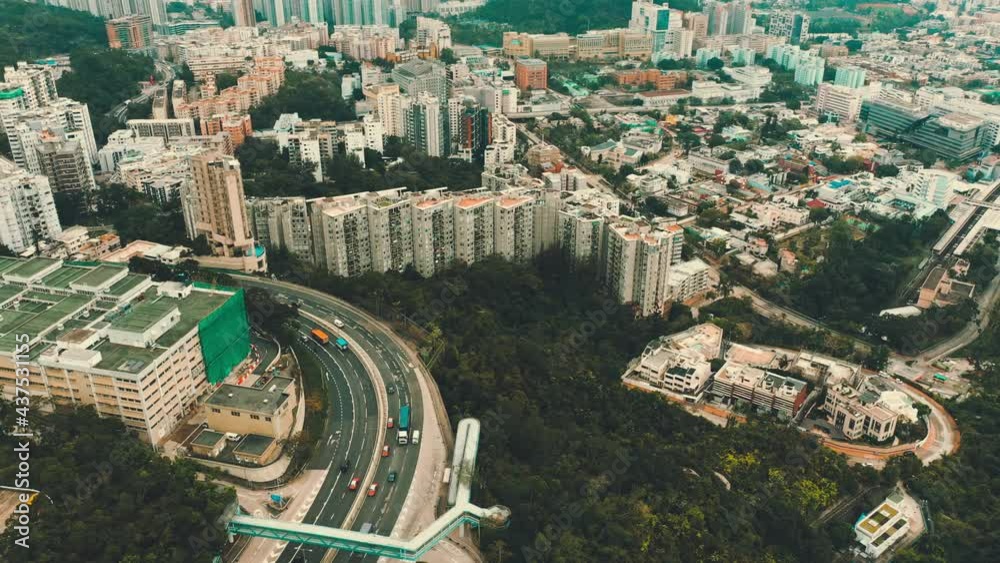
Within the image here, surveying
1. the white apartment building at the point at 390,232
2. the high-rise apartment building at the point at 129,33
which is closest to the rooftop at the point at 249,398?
the white apartment building at the point at 390,232

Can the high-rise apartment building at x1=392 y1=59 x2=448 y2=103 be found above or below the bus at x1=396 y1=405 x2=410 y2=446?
above

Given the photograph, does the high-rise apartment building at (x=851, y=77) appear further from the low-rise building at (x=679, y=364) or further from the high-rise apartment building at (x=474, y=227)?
the low-rise building at (x=679, y=364)

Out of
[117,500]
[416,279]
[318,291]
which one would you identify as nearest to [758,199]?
[416,279]

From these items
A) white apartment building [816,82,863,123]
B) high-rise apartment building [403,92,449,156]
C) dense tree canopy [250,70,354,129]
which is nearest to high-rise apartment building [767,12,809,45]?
white apartment building [816,82,863,123]

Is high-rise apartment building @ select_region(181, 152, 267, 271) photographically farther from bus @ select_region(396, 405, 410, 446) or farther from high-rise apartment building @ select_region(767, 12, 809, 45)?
high-rise apartment building @ select_region(767, 12, 809, 45)

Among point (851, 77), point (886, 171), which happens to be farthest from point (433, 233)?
point (851, 77)

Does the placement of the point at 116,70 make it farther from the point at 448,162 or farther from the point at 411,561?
the point at 411,561

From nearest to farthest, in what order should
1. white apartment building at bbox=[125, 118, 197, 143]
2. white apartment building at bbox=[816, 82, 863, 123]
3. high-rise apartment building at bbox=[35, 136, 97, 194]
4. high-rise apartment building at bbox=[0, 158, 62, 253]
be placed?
high-rise apartment building at bbox=[0, 158, 62, 253] → high-rise apartment building at bbox=[35, 136, 97, 194] → white apartment building at bbox=[125, 118, 197, 143] → white apartment building at bbox=[816, 82, 863, 123]
